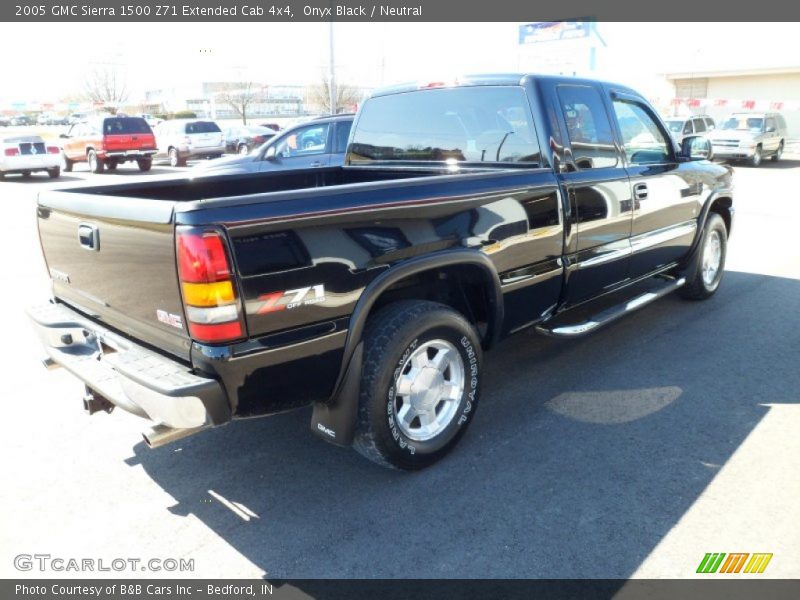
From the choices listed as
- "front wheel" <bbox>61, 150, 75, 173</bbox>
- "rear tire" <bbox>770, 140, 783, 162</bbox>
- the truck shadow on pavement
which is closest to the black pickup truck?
the truck shadow on pavement

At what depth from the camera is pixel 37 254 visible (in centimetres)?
877

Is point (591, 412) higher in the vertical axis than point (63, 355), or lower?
lower

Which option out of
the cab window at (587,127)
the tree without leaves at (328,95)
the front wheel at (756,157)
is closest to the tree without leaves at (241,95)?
the tree without leaves at (328,95)

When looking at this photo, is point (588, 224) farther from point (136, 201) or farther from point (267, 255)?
point (136, 201)

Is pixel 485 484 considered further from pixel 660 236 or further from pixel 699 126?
pixel 699 126

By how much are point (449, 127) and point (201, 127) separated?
21295 millimetres

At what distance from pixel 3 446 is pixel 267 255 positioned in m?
2.30

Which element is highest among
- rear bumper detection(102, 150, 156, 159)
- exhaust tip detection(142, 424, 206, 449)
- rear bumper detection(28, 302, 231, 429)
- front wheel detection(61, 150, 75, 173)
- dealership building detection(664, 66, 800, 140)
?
dealership building detection(664, 66, 800, 140)

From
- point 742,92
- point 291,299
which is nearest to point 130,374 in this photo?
point 291,299

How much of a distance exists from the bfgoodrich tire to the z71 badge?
1.45 ft

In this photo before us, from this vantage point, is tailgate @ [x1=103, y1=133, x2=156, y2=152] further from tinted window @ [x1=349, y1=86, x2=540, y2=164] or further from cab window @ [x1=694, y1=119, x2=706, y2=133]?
tinted window @ [x1=349, y1=86, x2=540, y2=164]

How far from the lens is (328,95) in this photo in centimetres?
4334

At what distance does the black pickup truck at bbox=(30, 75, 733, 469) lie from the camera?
8.63 feet

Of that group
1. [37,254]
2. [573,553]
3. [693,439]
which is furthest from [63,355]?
[37,254]
